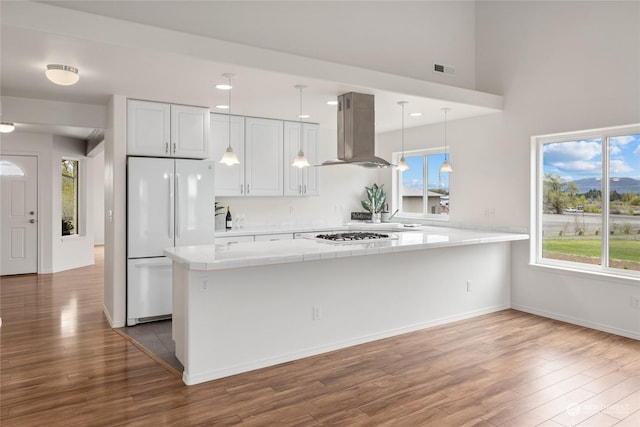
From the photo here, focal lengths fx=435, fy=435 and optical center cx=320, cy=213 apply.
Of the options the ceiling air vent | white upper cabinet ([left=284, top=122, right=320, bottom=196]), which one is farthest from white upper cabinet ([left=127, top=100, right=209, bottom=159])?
the ceiling air vent

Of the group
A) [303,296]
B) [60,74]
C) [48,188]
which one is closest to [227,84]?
Answer: [60,74]

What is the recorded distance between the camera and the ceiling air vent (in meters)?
4.86

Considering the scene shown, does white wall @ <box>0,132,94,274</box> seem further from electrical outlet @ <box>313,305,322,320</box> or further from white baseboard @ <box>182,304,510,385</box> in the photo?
electrical outlet @ <box>313,305,322,320</box>

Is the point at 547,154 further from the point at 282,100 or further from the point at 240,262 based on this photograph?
the point at 240,262

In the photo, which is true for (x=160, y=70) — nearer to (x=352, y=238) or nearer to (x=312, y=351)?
(x=352, y=238)

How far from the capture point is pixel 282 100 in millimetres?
4578

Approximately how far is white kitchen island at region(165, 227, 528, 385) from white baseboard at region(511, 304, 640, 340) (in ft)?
2.34

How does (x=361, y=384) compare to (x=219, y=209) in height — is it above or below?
below

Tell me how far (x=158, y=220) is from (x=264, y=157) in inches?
69.5

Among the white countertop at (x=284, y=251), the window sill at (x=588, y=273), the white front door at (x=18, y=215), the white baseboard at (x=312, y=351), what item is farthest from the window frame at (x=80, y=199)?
the window sill at (x=588, y=273)

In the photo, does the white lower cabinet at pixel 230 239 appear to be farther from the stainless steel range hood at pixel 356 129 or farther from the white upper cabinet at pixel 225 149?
the stainless steel range hood at pixel 356 129

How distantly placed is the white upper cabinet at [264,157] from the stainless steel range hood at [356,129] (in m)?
1.61

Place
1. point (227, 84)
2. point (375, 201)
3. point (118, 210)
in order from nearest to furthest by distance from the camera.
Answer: point (227, 84) → point (118, 210) → point (375, 201)

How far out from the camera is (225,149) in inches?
216
